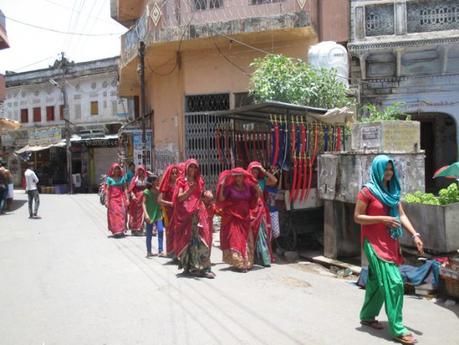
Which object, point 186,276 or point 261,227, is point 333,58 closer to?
point 261,227

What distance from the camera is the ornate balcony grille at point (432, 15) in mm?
11547

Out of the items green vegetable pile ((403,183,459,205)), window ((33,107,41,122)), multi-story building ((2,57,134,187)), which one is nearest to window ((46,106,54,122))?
multi-story building ((2,57,134,187))

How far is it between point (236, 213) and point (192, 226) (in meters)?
0.77

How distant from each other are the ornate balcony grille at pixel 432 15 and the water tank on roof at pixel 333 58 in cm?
161

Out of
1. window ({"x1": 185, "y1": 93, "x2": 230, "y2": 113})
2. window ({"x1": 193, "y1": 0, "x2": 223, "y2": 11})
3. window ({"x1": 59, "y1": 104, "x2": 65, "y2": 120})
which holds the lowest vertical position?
window ({"x1": 185, "y1": 93, "x2": 230, "y2": 113})

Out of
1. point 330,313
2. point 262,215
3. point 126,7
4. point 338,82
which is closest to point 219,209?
point 262,215

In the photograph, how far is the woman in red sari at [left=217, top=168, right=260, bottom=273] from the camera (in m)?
7.50

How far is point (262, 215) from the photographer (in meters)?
7.90

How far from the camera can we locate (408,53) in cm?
1199

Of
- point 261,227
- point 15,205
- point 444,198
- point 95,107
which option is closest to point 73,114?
point 95,107

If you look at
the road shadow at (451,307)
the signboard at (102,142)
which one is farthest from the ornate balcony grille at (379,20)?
the signboard at (102,142)

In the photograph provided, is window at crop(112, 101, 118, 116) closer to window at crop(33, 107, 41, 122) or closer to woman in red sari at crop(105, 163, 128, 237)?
window at crop(33, 107, 41, 122)

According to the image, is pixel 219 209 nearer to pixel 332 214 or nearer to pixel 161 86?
pixel 332 214

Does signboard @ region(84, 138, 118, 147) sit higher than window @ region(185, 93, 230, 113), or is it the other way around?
window @ region(185, 93, 230, 113)
